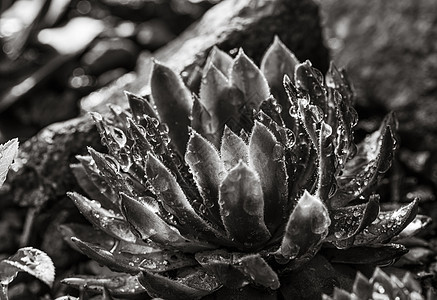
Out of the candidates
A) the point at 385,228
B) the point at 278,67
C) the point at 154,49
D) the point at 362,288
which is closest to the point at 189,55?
the point at 278,67

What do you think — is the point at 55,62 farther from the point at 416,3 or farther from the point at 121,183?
the point at 416,3

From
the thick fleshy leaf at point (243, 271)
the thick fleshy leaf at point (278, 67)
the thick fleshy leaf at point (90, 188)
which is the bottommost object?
the thick fleshy leaf at point (90, 188)

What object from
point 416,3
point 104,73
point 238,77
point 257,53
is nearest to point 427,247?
point 238,77

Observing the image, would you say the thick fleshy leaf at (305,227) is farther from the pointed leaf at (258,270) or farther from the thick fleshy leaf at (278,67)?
the thick fleshy leaf at (278,67)

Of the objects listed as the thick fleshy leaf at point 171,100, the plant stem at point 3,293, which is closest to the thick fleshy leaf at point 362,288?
the thick fleshy leaf at point 171,100

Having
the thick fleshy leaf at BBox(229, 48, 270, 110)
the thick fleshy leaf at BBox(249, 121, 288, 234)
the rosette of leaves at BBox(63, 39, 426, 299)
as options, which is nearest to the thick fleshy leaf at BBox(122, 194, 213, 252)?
the rosette of leaves at BBox(63, 39, 426, 299)

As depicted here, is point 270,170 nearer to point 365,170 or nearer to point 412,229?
point 365,170
